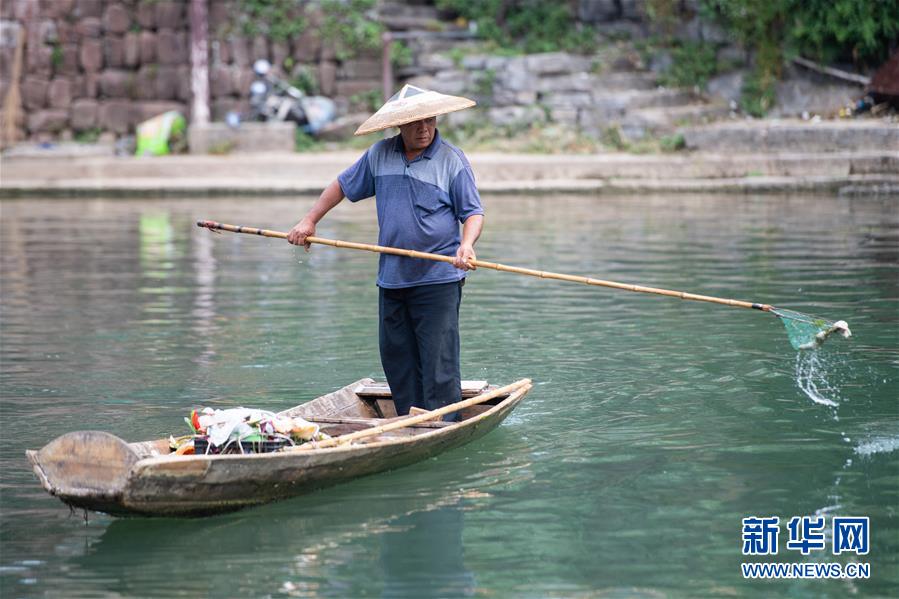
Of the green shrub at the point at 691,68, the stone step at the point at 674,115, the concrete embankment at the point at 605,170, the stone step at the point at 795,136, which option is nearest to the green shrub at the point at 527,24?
the green shrub at the point at 691,68

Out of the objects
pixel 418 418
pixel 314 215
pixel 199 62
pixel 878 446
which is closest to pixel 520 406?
pixel 418 418

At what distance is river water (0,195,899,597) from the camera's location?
4.74m

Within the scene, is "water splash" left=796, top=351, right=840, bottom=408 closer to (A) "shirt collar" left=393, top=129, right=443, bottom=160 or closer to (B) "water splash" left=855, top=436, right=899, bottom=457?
(B) "water splash" left=855, top=436, right=899, bottom=457

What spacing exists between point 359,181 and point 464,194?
528mm

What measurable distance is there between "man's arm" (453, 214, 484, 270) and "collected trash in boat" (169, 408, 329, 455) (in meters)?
1.06

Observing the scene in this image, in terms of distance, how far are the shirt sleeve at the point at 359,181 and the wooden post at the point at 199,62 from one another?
15977 mm

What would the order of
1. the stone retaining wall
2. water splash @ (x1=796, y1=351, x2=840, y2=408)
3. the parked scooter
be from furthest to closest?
the stone retaining wall
the parked scooter
water splash @ (x1=796, y1=351, x2=840, y2=408)

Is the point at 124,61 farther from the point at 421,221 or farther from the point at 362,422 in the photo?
the point at 362,422

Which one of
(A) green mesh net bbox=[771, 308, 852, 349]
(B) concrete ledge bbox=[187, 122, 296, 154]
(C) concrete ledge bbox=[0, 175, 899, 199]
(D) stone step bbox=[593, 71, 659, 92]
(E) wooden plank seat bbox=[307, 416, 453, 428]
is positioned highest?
(D) stone step bbox=[593, 71, 659, 92]

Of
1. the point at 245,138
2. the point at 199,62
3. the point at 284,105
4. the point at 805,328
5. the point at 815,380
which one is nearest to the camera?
the point at 805,328

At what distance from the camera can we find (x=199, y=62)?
2158 cm

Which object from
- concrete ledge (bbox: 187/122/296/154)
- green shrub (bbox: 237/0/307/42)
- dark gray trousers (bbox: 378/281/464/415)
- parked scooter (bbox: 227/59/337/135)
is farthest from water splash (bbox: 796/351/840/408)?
green shrub (bbox: 237/0/307/42)

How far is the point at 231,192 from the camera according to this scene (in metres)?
18.9

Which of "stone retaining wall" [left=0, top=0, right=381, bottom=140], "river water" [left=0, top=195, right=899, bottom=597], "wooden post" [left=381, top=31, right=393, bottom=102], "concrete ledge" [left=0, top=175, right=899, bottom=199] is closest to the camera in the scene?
"river water" [left=0, top=195, right=899, bottom=597]
